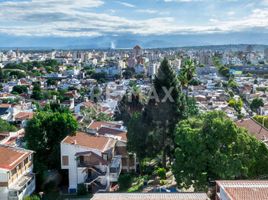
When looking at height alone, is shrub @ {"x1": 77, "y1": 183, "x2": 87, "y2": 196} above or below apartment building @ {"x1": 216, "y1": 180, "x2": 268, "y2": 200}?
below

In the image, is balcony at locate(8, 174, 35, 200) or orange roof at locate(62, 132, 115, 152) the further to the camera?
orange roof at locate(62, 132, 115, 152)

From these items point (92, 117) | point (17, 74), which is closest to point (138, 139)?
point (92, 117)

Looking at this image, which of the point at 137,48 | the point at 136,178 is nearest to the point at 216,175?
the point at 136,178

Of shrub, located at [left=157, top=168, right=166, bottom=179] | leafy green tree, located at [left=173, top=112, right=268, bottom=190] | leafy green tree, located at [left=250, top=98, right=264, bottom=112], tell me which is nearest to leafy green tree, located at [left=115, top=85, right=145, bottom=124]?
shrub, located at [left=157, top=168, right=166, bottom=179]

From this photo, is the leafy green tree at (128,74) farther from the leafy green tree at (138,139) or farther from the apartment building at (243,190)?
the apartment building at (243,190)

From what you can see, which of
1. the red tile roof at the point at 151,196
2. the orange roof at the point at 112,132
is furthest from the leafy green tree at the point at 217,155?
the orange roof at the point at 112,132

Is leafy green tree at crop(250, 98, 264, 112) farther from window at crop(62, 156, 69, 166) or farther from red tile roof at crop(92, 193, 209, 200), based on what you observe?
red tile roof at crop(92, 193, 209, 200)

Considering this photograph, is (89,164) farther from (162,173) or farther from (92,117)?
(92,117)
